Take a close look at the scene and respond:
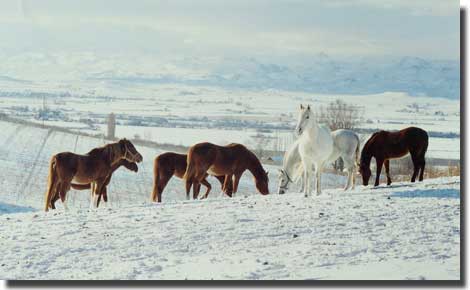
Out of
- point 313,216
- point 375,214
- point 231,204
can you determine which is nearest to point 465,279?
point 375,214

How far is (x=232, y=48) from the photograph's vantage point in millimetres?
10344

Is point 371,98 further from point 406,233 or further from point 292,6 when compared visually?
point 406,233

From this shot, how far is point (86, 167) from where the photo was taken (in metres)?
10.8

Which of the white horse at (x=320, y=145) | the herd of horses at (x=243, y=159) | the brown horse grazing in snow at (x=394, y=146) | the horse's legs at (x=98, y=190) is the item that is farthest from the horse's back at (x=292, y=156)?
the horse's legs at (x=98, y=190)

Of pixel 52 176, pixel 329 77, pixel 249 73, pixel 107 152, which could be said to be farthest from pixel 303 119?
pixel 52 176

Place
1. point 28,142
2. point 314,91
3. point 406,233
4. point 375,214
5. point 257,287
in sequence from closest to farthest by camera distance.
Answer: point 257,287 < point 406,233 < point 375,214 < point 314,91 < point 28,142

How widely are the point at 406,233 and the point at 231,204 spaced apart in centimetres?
279

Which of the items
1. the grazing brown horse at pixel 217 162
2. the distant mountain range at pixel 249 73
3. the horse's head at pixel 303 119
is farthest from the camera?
the grazing brown horse at pixel 217 162

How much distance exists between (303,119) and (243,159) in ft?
10.2

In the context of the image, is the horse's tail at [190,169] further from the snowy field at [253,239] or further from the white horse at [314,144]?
the white horse at [314,144]

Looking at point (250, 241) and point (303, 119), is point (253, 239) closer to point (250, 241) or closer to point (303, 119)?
point (250, 241)

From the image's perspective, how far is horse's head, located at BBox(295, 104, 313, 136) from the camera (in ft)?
30.3

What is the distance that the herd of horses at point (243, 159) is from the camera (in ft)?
32.7

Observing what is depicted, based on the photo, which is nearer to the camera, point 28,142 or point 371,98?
point 371,98
